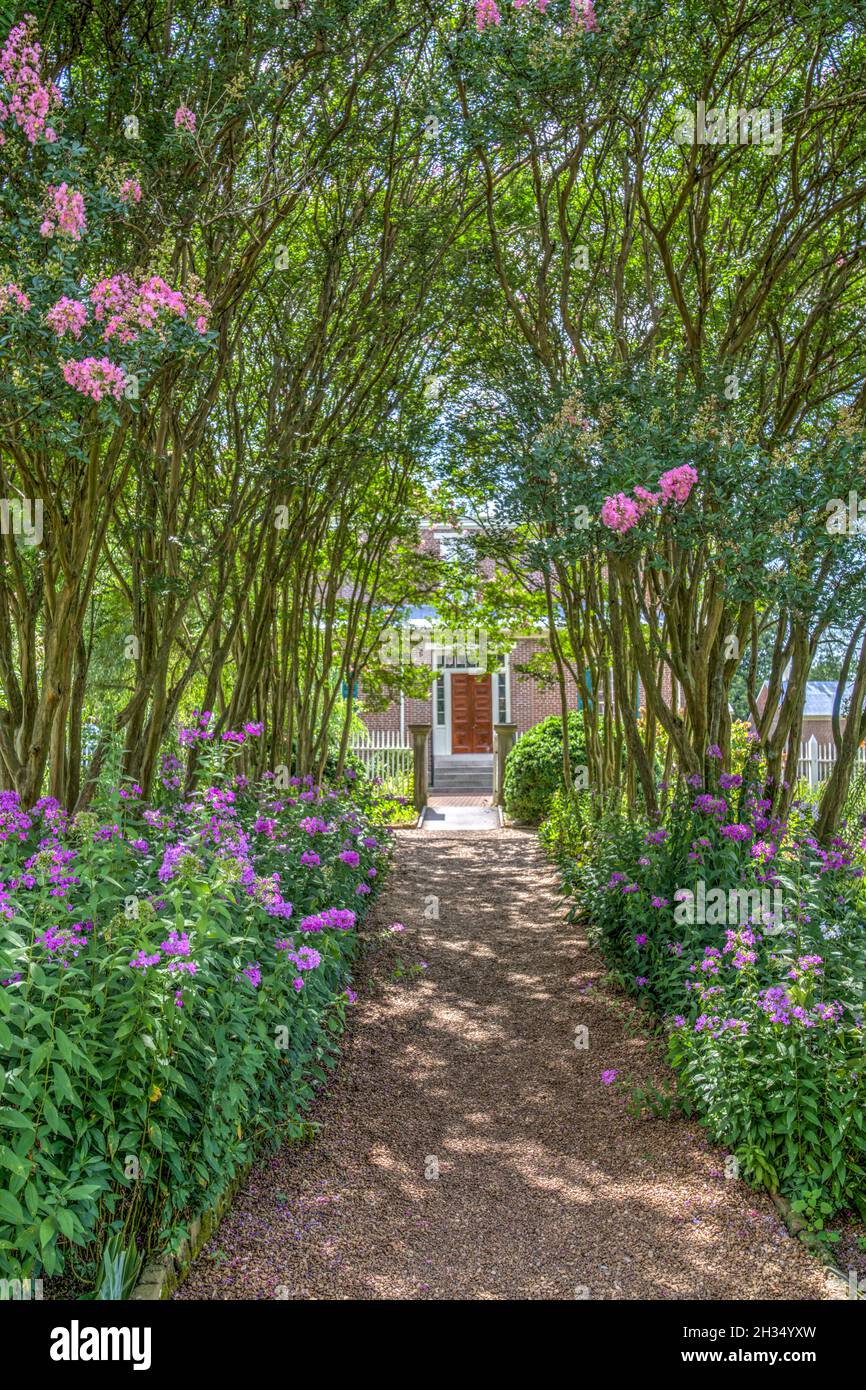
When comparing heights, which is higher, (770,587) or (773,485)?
(773,485)

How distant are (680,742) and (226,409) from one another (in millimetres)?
4110

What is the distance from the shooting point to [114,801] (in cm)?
340

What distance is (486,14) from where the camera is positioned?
4.15m

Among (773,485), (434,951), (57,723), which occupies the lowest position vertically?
(434,951)

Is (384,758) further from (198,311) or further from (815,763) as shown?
(198,311)

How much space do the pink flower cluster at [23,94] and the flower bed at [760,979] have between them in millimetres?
3613

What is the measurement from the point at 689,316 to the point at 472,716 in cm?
1498

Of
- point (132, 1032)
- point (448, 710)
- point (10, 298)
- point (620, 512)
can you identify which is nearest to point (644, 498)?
point (620, 512)

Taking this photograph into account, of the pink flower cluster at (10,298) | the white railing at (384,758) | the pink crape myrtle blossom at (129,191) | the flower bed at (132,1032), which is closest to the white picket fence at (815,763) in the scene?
the white railing at (384,758)

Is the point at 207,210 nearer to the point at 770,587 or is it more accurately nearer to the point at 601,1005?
the point at 770,587

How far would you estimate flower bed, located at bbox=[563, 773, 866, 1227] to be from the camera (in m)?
2.98

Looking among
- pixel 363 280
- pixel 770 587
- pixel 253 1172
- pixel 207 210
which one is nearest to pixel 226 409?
pixel 363 280

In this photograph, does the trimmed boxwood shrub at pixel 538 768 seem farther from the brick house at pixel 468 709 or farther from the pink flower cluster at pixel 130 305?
the pink flower cluster at pixel 130 305

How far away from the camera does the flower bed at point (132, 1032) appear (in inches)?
85.8
